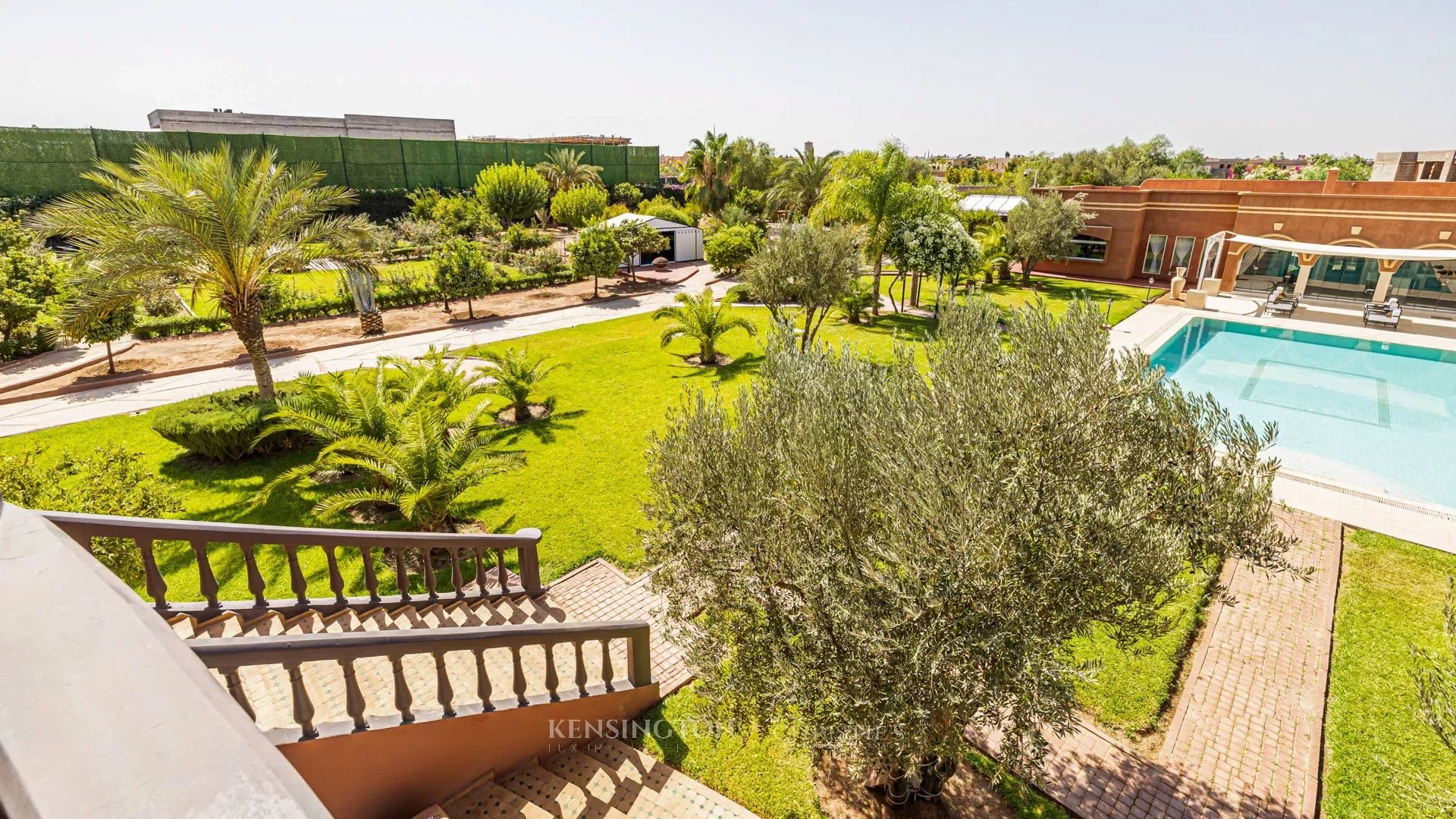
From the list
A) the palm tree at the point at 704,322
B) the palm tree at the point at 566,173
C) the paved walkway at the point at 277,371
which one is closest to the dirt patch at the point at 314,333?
the paved walkway at the point at 277,371

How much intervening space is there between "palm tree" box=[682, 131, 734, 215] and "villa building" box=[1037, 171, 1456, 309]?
2081 cm

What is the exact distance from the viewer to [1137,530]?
4.81 m

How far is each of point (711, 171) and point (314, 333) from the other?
28.8 m

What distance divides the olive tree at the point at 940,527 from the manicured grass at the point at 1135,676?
239cm

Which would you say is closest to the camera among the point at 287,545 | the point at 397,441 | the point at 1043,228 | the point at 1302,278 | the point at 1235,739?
the point at 287,545

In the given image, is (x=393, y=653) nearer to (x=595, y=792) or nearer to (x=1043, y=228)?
(x=595, y=792)

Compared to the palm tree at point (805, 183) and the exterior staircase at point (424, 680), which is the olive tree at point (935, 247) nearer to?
the palm tree at point (805, 183)

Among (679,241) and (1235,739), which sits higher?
(679,241)

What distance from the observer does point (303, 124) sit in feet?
210

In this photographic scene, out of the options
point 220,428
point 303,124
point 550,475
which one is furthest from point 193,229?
point 303,124

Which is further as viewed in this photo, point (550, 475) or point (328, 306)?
point (328, 306)

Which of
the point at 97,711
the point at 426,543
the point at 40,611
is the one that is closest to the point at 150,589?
the point at 426,543

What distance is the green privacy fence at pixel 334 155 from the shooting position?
37312mm

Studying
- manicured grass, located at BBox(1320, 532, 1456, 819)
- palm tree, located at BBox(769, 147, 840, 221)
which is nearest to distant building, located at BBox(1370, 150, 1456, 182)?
palm tree, located at BBox(769, 147, 840, 221)
